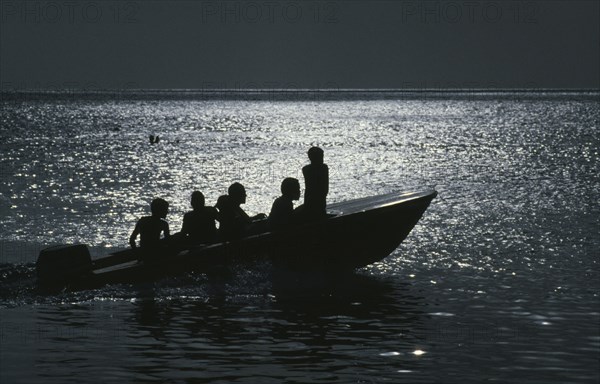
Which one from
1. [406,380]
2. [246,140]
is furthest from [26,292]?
[246,140]

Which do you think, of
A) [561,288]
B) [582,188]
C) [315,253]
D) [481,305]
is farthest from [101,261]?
[582,188]

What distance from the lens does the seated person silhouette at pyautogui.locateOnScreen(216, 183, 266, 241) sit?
718 inches

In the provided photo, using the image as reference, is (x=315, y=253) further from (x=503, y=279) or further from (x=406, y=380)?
(x=406, y=380)

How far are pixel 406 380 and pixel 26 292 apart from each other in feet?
23.9

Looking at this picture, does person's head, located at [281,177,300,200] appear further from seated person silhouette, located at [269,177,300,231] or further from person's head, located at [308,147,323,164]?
person's head, located at [308,147,323,164]

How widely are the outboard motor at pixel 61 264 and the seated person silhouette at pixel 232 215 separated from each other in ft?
8.19

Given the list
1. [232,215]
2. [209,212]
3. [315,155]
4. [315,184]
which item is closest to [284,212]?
[315,184]

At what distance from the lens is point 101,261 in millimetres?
18094

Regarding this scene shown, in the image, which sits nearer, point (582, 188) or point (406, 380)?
point (406, 380)

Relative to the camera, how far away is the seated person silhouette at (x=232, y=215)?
1825cm

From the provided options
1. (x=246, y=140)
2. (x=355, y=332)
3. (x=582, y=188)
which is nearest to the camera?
(x=355, y=332)

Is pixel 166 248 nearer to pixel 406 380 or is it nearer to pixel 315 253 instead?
pixel 315 253

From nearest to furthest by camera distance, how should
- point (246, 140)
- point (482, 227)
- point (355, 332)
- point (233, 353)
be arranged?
point (233, 353) → point (355, 332) → point (482, 227) → point (246, 140)

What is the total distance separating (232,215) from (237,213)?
128mm
